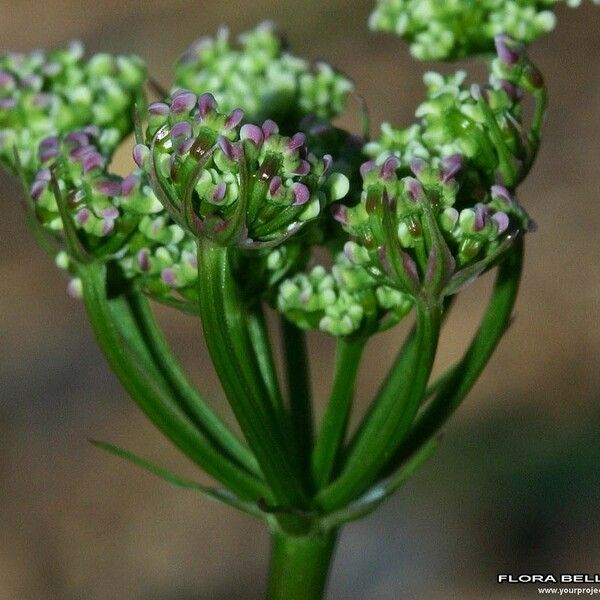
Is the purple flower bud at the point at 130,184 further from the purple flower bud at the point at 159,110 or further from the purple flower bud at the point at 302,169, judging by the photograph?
the purple flower bud at the point at 302,169

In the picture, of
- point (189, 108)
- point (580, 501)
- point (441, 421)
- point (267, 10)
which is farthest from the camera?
point (267, 10)

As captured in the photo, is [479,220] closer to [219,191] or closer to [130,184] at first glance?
[219,191]

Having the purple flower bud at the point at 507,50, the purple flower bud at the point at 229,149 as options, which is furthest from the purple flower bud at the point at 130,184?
the purple flower bud at the point at 507,50

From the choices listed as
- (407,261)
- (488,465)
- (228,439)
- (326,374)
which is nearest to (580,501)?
(488,465)

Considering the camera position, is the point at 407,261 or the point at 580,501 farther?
the point at 580,501

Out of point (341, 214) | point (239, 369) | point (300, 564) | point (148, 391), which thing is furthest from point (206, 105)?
point (300, 564)

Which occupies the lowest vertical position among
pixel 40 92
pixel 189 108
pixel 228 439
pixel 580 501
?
pixel 580 501

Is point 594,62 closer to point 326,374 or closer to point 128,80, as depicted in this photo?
point 326,374

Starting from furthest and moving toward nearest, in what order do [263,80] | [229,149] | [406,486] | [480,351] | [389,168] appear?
[406,486] < [263,80] < [480,351] < [389,168] < [229,149]
